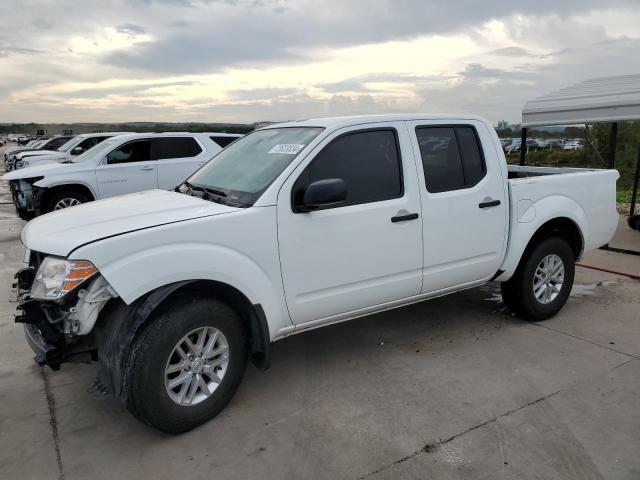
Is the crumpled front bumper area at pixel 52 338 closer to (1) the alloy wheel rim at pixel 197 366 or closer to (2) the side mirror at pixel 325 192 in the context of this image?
(1) the alloy wheel rim at pixel 197 366

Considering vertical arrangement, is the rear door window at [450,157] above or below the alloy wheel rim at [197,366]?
above

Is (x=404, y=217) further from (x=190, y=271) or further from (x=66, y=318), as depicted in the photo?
(x=66, y=318)

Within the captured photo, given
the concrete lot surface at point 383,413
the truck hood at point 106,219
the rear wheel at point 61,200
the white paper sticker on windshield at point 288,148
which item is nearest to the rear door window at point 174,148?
the rear wheel at point 61,200

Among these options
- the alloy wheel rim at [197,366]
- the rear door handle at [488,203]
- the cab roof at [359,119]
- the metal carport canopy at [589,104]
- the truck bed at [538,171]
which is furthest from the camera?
the metal carport canopy at [589,104]

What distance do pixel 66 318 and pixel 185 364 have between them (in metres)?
0.71

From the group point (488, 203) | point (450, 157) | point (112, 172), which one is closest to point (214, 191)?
point (450, 157)

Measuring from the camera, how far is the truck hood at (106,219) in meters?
3.02

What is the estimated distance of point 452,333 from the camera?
4.80 m

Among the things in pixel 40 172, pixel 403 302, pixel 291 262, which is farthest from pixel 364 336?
pixel 40 172

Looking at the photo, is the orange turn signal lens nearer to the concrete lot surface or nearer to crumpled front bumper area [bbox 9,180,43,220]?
the concrete lot surface

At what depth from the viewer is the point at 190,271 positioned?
308 centimetres

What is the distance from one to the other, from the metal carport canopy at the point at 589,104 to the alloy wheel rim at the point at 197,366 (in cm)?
661

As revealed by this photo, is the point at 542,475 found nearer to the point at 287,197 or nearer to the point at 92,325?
the point at 287,197

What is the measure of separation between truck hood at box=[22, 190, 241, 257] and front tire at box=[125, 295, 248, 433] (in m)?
0.53
